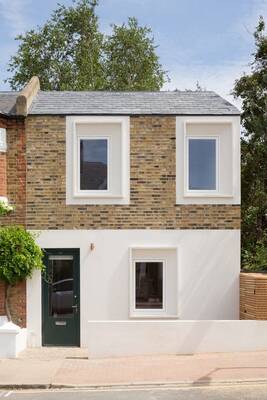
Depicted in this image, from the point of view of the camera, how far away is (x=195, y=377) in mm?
12766

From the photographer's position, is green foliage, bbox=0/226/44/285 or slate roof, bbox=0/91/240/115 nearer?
green foliage, bbox=0/226/44/285

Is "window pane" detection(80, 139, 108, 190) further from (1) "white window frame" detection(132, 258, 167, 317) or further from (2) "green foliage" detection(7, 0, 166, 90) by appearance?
(2) "green foliage" detection(7, 0, 166, 90)

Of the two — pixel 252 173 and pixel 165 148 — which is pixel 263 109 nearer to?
pixel 252 173

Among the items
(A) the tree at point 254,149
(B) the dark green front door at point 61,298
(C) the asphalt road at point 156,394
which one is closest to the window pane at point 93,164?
(B) the dark green front door at point 61,298

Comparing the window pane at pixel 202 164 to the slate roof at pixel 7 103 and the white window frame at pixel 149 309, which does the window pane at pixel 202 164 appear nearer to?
the white window frame at pixel 149 309

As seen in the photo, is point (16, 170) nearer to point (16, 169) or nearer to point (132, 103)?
point (16, 169)

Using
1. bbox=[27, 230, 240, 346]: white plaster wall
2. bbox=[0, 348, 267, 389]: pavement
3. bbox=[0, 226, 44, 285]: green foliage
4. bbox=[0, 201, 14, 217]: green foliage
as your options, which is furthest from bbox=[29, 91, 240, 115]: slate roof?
bbox=[0, 348, 267, 389]: pavement

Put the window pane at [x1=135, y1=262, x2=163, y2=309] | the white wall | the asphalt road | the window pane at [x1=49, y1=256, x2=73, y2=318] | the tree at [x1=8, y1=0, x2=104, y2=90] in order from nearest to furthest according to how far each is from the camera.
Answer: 1. the asphalt road
2. the white wall
3. the window pane at [x1=49, y1=256, x2=73, y2=318]
4. the window pane at [x1=135, y1=262, x2=163, y2=309]
5. the tree at [x1=8, y1=0, x2=104, y2=90]

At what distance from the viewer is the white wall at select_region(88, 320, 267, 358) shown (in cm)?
1534

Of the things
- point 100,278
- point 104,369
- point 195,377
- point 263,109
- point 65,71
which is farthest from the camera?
point 65,71

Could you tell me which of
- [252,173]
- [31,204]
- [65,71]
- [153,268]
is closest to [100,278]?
[153,268]

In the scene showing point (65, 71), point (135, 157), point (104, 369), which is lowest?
point (104, 369)

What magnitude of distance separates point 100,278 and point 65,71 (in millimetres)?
21605

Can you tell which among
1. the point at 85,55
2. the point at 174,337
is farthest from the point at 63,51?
the point at 174,337
